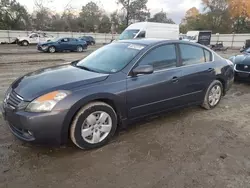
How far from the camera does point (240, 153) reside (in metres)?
3.34

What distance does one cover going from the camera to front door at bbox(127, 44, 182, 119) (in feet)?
11.9

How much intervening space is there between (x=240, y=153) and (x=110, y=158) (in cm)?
185

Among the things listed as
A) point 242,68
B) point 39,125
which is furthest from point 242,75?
point 39,125

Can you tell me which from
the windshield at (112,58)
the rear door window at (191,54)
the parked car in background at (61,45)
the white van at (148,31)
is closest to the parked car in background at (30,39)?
the parked car in background at (61,45)

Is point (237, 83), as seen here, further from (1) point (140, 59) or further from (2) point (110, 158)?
(2) point (110, 158)

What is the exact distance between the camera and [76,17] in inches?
2082

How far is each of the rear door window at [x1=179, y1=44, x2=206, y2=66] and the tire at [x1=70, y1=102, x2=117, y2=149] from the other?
1818 millimetres

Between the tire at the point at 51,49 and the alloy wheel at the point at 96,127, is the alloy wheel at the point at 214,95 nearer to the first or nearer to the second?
the alloy wheel at the point at 96,127

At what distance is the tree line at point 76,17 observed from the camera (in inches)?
1561

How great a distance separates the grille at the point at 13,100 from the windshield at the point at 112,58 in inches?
47.3

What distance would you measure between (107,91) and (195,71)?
197 cm

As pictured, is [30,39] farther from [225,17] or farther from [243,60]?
[225,17]

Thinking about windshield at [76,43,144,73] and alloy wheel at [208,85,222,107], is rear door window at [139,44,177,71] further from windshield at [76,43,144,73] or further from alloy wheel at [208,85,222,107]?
alloy wheel at [208,85,222,107]

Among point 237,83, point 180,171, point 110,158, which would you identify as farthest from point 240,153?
point 237,83
